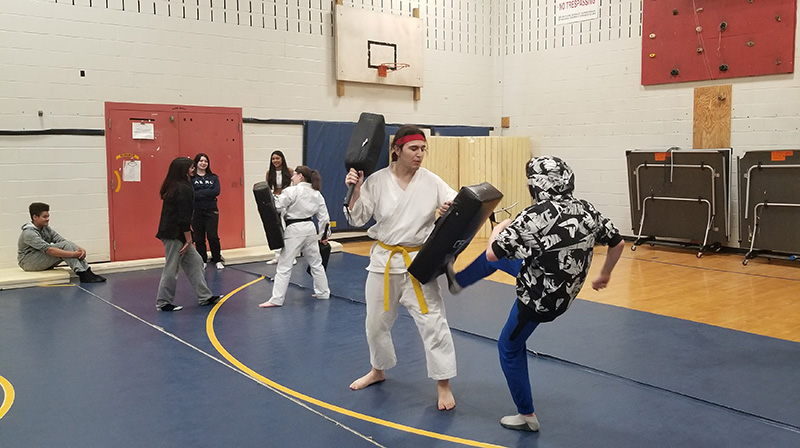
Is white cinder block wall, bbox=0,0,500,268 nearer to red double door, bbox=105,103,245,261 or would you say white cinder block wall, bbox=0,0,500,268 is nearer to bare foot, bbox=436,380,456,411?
red double door, bbox=105,103,245,261

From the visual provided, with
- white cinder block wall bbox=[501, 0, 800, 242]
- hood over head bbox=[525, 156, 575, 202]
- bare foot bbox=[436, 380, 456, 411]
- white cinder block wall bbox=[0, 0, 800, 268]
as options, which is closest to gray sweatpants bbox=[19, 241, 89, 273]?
white cinder block wall bbox=[0, 0, 800, 268]

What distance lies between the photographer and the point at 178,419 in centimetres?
384

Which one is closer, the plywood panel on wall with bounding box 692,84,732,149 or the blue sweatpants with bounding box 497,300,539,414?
the blue sweatpants with bounding box 497,300,539,414

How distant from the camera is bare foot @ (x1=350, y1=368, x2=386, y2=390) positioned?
4324 millimetres

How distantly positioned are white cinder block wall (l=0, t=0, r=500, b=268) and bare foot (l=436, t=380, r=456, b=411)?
6.96m

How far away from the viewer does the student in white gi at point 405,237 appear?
13.0 ft

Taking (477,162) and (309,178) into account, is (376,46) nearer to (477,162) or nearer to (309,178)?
(477,162)

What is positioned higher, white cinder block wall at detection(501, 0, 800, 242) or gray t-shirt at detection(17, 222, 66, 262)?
white cinder block wall at detection(501, 0, 800, 242)

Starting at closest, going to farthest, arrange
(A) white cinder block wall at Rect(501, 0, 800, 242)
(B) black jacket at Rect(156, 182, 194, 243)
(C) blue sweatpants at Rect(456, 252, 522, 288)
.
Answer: (C) blue sweatpants at Rect(456, 252, 522, 288) < (B) black jacket at Rect(156, 182, 194, 243) < (A) white cinder block wall at Rect(501, 0, 800, 242)

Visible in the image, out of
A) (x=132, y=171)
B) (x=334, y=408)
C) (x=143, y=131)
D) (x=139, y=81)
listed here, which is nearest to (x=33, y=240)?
(x=132, y=171)

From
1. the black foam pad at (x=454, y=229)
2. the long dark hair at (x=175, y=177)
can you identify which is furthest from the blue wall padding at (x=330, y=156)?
the black foam pad at (x=454, y=229)

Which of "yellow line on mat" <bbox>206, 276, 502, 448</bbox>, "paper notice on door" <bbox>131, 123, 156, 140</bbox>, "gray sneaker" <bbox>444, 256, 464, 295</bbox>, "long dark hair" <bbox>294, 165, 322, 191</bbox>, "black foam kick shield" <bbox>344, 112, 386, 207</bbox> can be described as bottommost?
"yellow line on mat" <bbox>206, 276, 502, 448</bbox>

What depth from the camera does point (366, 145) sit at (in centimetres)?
405

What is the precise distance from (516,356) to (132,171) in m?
7.59
